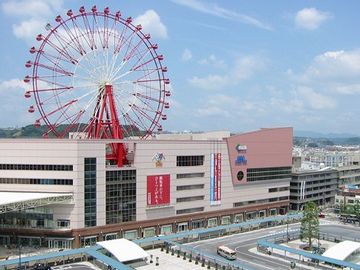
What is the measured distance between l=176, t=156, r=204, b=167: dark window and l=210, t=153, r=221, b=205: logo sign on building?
2131 mm

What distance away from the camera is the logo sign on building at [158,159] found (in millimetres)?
61812

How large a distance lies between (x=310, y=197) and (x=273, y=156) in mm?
17092

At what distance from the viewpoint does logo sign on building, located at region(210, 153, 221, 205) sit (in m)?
68.7

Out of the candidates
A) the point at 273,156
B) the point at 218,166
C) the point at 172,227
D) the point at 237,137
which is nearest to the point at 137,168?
the point at 172,227

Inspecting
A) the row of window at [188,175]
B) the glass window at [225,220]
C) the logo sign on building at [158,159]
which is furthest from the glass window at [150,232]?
the glass window at [225,220]

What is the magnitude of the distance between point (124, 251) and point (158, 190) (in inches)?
579

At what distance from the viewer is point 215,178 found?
226ft

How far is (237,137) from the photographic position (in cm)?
7188

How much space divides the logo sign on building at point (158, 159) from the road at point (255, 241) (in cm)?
1119

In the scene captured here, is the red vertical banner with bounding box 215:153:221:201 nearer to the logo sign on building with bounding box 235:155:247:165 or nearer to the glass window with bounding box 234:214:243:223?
the logo sign on building with bounding box 235:155:247:165

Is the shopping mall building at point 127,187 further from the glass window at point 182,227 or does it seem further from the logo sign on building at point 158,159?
the logo sign on building at point 158,159

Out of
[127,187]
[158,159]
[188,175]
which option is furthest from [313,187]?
[127,187]

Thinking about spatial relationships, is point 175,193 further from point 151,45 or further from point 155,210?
point 151,45

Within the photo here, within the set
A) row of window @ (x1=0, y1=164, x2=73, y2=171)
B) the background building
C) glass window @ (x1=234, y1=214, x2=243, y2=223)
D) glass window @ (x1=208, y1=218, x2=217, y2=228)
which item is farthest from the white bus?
the background building
